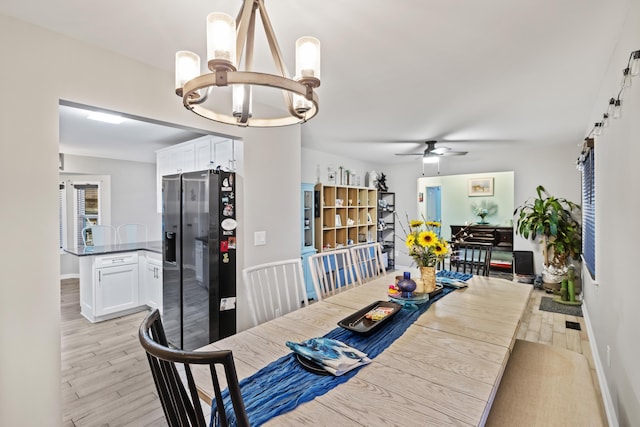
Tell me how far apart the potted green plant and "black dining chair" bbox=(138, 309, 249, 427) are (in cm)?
516

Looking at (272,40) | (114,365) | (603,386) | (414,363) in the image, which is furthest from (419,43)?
(114,365)

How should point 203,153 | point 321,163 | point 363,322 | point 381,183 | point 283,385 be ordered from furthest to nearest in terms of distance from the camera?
point 381,183 → point 321,163 → point 203,153 → point 363,322 → point 283,385

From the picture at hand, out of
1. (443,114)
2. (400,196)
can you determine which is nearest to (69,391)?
(443,114)

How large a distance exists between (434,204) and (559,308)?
264cm

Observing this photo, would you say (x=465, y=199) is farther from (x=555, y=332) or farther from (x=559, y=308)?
(x=555, y=332)

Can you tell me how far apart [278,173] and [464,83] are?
1818 millimetres

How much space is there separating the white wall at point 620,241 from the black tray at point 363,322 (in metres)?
1.09

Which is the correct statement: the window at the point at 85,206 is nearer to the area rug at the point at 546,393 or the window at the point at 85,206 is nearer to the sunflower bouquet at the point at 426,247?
the sunflower bouquet at the point at 426,247

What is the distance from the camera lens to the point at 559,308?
3.97 metres

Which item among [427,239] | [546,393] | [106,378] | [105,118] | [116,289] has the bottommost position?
[106,378]

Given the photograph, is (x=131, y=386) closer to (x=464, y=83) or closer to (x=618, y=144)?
(x=464, y=83)

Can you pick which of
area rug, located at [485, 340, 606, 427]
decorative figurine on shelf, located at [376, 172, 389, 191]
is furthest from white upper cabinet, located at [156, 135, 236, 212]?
decorative figurine on shelf, located at [376, 172, 389, 191]

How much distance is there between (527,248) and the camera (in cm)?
506

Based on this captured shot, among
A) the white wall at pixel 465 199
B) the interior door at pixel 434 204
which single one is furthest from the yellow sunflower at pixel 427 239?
the interior door at pixel 434 204
